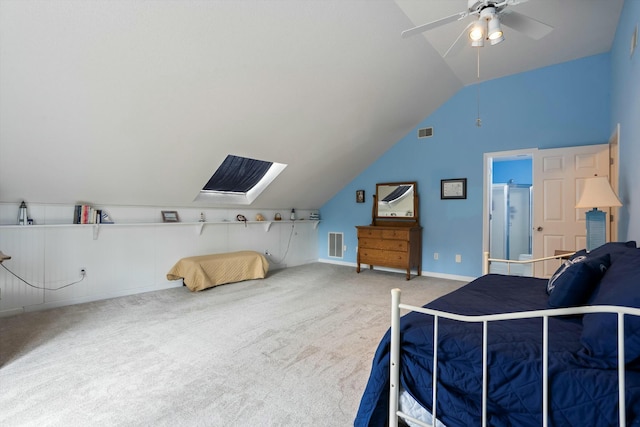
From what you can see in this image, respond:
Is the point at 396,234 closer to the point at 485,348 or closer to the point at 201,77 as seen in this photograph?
the point at 201,77

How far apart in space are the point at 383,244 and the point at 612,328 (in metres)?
4.01

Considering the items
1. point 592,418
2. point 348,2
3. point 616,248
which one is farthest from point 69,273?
point 616,248

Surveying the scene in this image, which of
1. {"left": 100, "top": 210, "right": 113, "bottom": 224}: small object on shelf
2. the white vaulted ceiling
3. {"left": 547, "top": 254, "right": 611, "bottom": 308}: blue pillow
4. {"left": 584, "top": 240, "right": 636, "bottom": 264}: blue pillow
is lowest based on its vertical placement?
{"left": 547, "top": 254, "right": 611, "bottom": 308}: blue pillow

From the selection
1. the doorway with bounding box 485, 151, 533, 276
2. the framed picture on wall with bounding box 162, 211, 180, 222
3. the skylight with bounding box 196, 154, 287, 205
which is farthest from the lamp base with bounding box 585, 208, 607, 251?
the framed picture on wall with bounding box 162, 211, 180, 222

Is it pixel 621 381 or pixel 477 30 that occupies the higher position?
pixel 477 30

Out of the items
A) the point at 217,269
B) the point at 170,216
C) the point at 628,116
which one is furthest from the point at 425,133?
the point at 170,216

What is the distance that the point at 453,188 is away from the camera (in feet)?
16.0

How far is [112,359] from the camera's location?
2.24 metres

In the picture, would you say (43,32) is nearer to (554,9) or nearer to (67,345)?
(67,345)

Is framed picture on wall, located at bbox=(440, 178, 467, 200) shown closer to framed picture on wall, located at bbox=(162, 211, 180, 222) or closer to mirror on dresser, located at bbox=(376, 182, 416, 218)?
mirror on dresser, located at bbox=(376, 182, 416, 218)

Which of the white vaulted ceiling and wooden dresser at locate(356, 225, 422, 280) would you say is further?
wooden dresser at locate(356, 225, 422, 280)

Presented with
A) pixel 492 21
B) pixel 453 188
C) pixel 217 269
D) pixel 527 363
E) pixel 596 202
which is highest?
pixel 492 21

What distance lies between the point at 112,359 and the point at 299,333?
4.48 feet

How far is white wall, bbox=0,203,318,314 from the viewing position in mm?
3182
